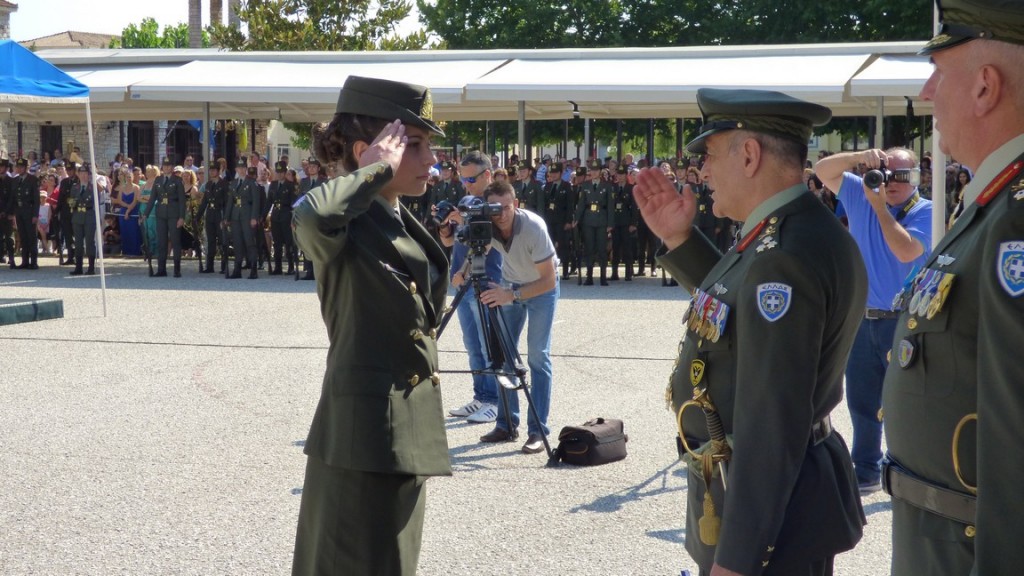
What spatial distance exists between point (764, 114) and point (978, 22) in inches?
25.0

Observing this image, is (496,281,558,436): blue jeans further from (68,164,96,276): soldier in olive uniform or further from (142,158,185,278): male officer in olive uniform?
(68,164,96,276): soldier in olive uniform

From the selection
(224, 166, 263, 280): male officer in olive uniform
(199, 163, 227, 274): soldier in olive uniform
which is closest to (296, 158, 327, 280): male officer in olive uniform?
(224, 166, 263, 280): male officer in olive uniform

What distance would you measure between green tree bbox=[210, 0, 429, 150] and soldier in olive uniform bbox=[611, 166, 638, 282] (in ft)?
50.4

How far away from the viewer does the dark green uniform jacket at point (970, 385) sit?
179cm

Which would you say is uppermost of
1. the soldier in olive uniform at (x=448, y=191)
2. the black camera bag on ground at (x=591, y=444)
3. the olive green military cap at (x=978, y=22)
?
the olive green military cap at (x=978, y=22)

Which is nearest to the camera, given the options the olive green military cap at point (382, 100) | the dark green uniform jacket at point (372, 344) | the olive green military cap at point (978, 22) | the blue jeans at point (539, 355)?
the olive green military cap at point (978, 22)

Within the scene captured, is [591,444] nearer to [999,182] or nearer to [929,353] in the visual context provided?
[929,353]

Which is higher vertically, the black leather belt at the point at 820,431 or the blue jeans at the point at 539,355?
the black leather belt at the point at 820,431

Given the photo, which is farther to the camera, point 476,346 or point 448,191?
point 448,191

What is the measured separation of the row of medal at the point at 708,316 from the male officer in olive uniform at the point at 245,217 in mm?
16880

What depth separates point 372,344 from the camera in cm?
308

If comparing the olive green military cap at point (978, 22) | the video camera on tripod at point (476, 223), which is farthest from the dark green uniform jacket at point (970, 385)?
the video camera on tripod at point (476, 223)

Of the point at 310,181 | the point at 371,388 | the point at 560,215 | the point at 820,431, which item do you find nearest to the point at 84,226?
the point at 310,181

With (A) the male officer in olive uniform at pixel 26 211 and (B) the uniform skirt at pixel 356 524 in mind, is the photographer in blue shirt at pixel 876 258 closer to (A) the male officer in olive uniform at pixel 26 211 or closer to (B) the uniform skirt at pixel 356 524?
(B) the uniform skirt at pixel 356 524
